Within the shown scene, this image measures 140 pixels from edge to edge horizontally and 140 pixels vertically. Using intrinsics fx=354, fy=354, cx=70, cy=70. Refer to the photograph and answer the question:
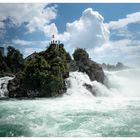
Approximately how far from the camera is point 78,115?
4184 millimetres

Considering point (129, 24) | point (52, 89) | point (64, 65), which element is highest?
point (129, 24)

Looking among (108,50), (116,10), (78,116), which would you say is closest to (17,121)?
(78,116)

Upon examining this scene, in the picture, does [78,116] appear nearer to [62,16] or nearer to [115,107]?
[115,107]

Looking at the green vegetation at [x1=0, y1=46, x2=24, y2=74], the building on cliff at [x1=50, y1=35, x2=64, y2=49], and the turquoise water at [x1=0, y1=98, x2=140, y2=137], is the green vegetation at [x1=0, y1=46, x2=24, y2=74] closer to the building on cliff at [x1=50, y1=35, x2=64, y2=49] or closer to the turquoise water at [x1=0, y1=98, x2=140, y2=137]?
the building on cliff at [x1=50, y1=35, x2=64, y2=49]

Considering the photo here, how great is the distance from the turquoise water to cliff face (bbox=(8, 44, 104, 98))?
1.99 ft

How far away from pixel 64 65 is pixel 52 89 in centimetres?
62

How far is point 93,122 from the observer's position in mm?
4062

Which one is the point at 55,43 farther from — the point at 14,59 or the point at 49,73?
the point at 49,73

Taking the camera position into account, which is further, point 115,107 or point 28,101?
point 28,101

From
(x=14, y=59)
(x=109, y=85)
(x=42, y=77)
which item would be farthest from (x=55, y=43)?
(x=109, y=85)

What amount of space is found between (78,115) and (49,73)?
1.44 meters

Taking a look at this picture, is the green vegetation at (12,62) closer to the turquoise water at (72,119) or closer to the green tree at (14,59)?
the green tree at (14,59)

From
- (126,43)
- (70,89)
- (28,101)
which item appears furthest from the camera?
(70,89)

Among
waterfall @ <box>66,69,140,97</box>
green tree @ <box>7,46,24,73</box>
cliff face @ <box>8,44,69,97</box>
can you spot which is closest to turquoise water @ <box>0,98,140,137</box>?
waterfall @ <box>66,69,140,97</box>
